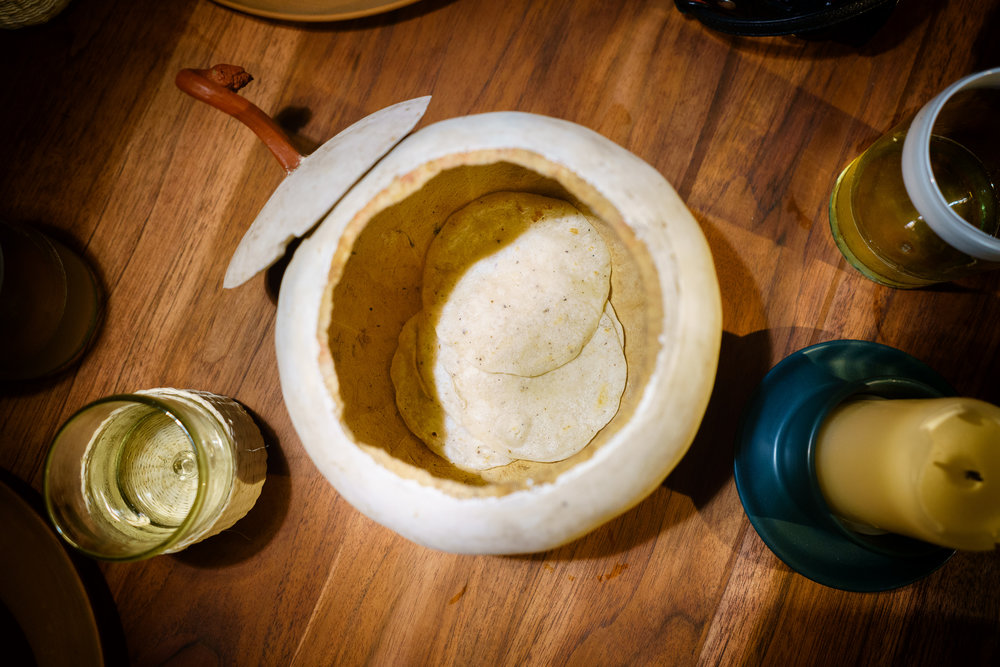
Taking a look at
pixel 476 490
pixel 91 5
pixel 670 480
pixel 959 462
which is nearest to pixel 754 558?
pixel 670 480

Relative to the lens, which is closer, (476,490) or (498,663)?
(476,490)

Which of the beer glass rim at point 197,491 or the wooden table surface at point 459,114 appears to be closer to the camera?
the beer glass rim at point 197,491

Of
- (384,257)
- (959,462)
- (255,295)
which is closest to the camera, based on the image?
(959,462)

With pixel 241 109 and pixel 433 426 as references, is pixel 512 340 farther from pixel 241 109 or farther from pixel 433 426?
pixel 241 109

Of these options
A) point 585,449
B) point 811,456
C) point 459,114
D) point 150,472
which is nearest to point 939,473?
point 811,456

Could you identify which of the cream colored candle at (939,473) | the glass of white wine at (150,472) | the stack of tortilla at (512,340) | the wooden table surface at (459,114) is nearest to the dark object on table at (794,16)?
the wooden table surface at (459,114)

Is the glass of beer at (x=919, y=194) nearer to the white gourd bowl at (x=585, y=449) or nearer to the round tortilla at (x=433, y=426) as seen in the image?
the white gourd bowl at (x=585, y=449)

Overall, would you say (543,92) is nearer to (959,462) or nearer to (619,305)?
(619,305)
